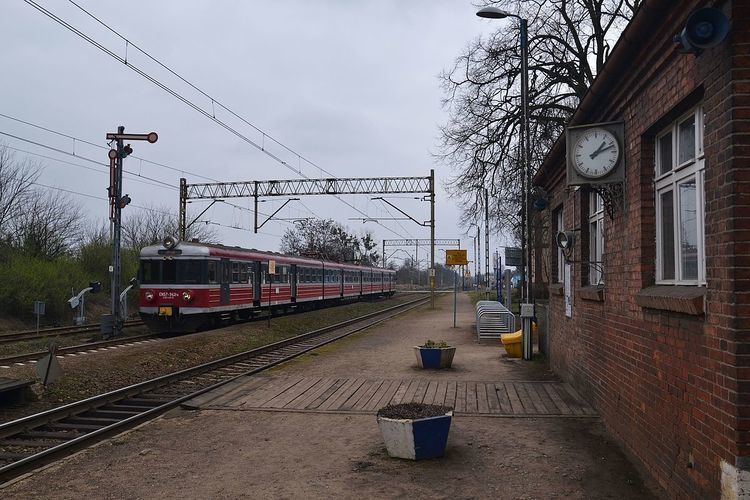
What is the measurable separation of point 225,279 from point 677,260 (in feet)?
56.2

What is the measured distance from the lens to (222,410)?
8.54 metres

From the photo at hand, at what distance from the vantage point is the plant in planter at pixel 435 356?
11.8 metres

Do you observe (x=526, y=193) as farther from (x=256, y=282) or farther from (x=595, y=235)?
(x=256, y=282)

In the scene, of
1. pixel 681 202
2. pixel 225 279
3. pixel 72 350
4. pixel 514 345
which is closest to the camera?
pixel 681 202

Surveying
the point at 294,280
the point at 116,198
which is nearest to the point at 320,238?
the point at 294,280

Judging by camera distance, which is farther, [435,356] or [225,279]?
[225,279]

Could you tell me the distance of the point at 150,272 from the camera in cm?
1945

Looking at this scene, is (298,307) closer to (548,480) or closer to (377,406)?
(377,406)

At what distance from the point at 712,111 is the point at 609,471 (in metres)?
3.26

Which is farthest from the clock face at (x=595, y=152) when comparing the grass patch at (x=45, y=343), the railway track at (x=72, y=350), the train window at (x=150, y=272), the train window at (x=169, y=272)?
the train window at (x=150, y=272)

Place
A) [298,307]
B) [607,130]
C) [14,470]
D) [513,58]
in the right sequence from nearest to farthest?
[14,470] < [607,130] < [513,58] < [298,307]

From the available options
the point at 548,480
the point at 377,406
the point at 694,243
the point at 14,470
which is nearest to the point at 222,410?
the point at 377,406

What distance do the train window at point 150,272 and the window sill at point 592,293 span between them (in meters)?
14.3

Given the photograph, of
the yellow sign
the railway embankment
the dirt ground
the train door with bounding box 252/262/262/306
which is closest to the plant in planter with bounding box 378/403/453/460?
the dirt ground
